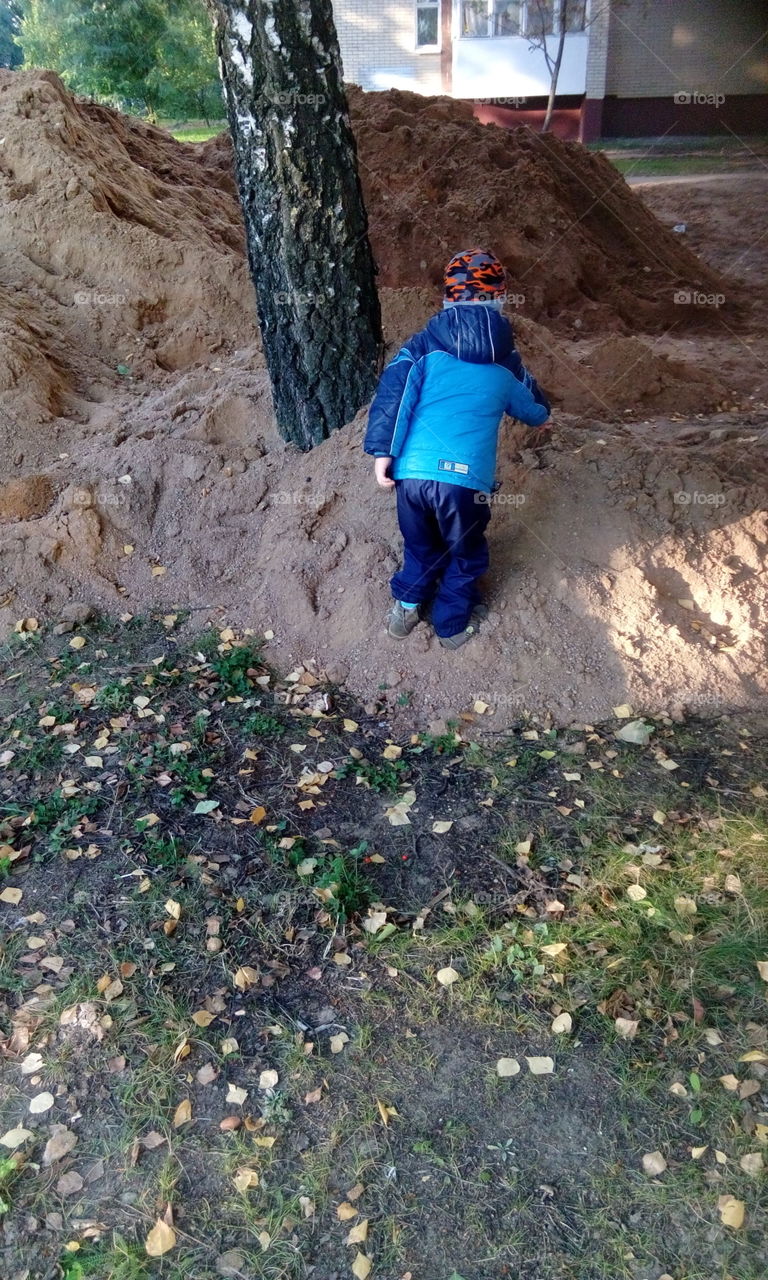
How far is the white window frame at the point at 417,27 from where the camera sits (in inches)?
864

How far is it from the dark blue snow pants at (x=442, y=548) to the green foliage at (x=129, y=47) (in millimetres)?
16228

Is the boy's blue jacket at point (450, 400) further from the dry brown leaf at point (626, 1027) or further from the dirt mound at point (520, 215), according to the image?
the dirt mound at point (520, 215)

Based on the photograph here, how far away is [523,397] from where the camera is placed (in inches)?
142

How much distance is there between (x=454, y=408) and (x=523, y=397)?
30 centimetres

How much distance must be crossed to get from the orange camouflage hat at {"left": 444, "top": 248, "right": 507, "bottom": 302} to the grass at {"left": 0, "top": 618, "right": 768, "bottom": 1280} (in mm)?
1763

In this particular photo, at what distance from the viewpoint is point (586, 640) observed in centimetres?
397

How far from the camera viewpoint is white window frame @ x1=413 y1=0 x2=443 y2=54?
21.9 meters

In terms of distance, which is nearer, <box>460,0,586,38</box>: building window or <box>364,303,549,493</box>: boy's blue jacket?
<box>364,303,549,493</box>: boy's blue jacket

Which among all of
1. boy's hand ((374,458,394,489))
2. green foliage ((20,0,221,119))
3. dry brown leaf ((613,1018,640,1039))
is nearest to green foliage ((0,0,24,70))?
green foliage ((20,0,221,119))

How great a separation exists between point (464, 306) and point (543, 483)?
3.79ft

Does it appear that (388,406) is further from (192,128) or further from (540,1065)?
(192,128)

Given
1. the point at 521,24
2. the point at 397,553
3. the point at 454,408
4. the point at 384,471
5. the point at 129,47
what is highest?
the point at 521,24

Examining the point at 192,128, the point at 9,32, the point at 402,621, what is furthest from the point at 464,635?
the point at 9,32

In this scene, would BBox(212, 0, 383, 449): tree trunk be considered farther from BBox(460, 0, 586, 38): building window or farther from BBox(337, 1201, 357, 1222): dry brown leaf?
BBox(460, 0, 586, 38): building window
